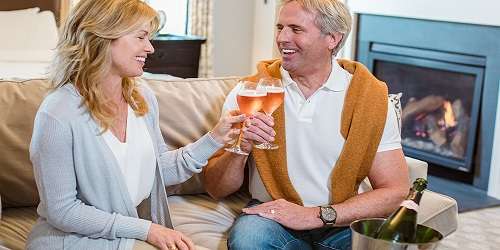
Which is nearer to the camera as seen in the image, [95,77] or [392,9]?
[95,77]

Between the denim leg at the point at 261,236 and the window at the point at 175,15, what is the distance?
403 cm

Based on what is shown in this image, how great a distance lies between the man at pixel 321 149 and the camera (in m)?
2.26

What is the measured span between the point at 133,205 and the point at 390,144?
76cm

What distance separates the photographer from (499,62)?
4441 millimetres

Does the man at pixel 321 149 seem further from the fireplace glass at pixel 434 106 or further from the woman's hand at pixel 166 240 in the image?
the fireplace glass at pixel 434 106

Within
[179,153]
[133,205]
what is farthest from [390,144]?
[133,205]

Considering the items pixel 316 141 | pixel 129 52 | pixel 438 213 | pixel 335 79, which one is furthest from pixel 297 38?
pixel 438 213

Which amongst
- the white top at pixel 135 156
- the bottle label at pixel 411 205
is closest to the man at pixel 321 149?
the white top at pixel 135 156

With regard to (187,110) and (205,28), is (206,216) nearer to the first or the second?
(187,110)

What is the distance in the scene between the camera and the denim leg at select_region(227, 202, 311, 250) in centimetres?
213

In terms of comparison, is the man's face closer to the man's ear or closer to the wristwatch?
the man's ear

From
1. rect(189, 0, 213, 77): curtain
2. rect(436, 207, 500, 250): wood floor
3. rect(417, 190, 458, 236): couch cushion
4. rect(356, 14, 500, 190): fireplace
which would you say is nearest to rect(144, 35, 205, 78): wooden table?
rect(189, 0, 213, 77): curtain

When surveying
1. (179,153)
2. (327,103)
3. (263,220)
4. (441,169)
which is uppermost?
(327,103)

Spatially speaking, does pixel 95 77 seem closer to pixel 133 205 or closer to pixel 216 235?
pixel 133 205
